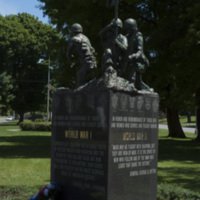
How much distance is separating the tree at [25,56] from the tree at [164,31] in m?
26.6

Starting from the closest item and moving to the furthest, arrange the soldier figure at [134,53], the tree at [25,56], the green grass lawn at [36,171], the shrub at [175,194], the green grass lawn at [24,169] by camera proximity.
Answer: the soldier figure at [134,53], the shrub at [175,194], the green grass lawn at [36,171], the green grass lawn at [24,169], the tree at [25,56]

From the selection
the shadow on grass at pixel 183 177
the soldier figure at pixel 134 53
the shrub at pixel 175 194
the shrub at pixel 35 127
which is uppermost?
the soldier figure at pixel 134 53

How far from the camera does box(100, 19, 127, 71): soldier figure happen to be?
23.9 ft

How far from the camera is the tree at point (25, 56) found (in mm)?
44438

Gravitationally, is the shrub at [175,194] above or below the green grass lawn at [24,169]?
above

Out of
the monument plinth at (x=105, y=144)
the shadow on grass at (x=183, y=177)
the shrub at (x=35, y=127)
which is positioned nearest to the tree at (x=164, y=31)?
the shadow on grass at (x=183, y=177)

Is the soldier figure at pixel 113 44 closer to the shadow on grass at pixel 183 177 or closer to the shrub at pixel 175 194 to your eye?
the shrub at pixel 175 194

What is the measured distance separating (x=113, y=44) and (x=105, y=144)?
199 centimetres

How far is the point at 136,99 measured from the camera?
6.93 m

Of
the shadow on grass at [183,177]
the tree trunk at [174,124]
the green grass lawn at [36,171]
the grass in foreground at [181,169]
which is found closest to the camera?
the green grass lawn at [36,171]

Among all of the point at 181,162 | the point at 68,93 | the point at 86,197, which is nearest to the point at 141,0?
the point at 181,162

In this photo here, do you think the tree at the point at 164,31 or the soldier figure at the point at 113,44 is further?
the tree at the point at 164,31

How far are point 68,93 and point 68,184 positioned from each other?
1.68m

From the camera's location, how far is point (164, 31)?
17016 millimetres
